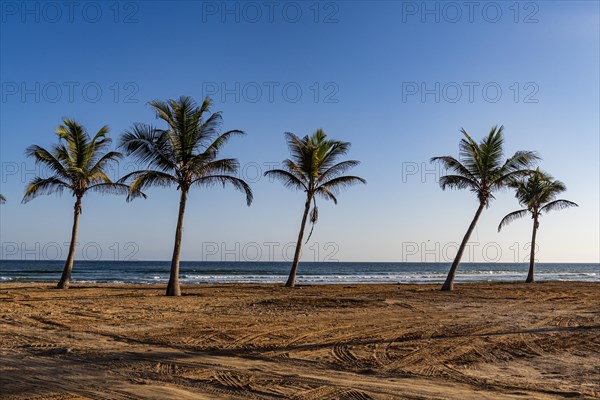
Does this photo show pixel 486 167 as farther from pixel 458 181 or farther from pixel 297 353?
pixel 297 353

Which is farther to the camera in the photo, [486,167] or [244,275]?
[244,275]

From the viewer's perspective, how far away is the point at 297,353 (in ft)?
27.1

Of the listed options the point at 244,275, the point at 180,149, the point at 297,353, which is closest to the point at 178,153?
the point at 180,149

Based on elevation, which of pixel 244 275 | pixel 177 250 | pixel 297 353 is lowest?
pixel 244 275

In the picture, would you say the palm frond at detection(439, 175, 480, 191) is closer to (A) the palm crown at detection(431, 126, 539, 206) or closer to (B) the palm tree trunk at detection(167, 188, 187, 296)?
(A) the palm crown at detection(431, 126, 539, 206)

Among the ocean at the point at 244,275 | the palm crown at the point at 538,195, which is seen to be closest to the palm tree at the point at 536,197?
the palm crown at the point at 538,195

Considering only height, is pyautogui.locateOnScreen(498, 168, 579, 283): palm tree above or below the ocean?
above

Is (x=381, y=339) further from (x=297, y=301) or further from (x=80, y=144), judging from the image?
(x=80, y=144)

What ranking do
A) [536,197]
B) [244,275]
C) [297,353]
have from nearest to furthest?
[297,353] < [536,197] < [244,275]

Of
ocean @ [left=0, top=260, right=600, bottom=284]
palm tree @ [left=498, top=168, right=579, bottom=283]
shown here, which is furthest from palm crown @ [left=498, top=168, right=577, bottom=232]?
ocean @ [left=0, top=260, right=600, bottom=284]

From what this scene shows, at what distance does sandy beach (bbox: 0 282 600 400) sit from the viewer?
19.8ft

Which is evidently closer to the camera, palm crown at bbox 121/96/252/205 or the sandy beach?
the sandy beach

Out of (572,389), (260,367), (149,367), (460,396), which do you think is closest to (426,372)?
(460,396)

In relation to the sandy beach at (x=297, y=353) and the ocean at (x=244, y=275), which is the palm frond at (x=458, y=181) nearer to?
the sandy beach at (x=297, y=353)
